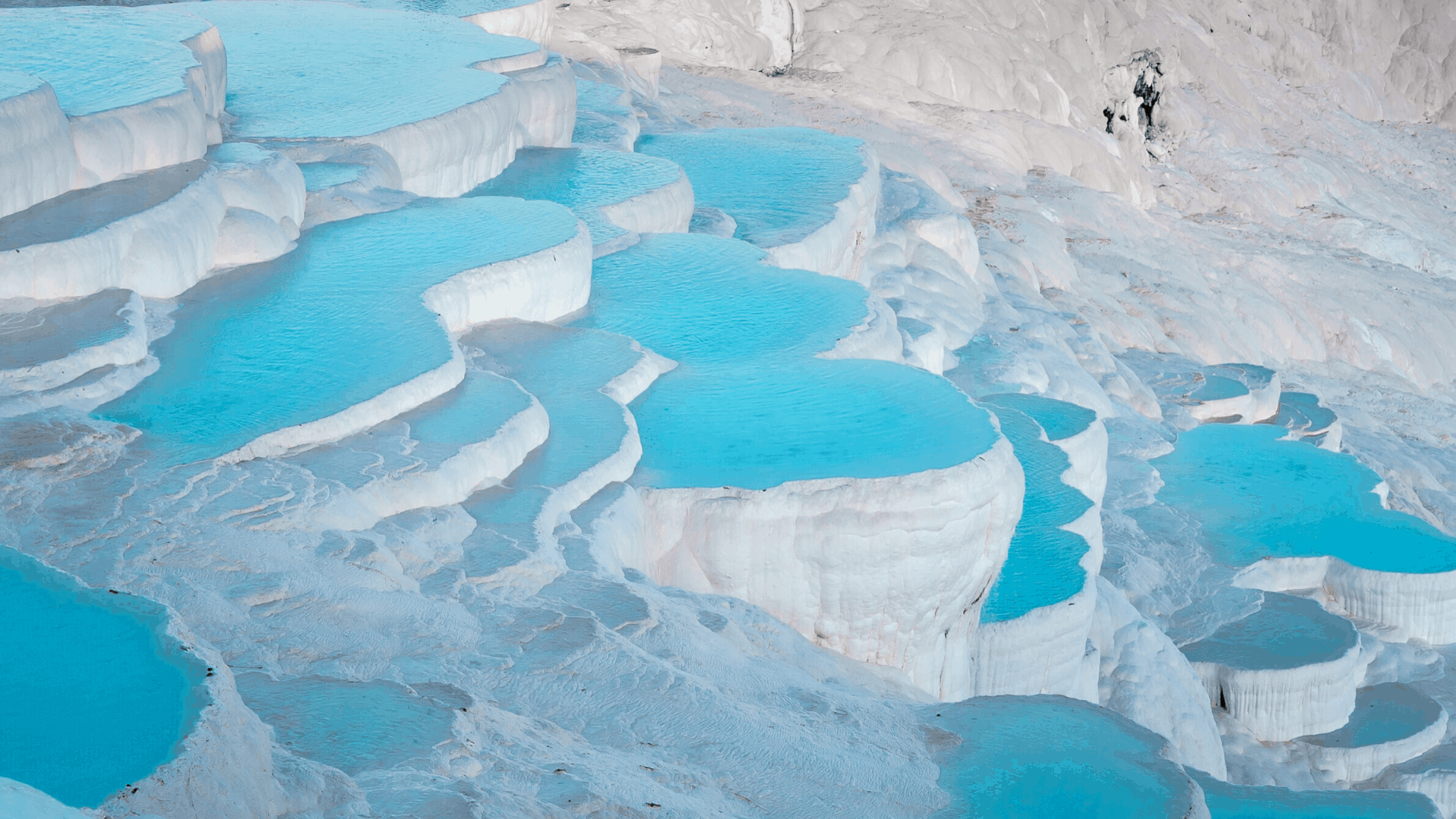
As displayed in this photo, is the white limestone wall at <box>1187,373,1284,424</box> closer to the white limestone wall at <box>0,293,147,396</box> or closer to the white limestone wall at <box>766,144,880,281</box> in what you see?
the white limestone wall at <box>766,144,880,281</box>

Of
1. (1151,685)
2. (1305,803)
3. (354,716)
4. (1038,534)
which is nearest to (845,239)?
(1038,534)

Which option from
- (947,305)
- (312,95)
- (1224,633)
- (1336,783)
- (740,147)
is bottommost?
(1336,783)

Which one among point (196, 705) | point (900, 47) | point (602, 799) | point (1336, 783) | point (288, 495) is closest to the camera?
point (196, 705)

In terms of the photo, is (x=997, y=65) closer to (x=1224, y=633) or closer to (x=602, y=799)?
(x=1224, y=633)

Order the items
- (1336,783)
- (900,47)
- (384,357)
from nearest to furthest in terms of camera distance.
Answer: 1. (384,357)
2. (1336,783)
3. (900,47)

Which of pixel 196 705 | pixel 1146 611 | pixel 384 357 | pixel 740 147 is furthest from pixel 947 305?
pixel 196 705

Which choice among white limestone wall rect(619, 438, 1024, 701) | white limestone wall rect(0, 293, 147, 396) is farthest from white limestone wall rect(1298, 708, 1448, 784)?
white limestone wall rect(0, 293, 147, 396)

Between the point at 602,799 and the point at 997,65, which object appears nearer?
the point at 602,799

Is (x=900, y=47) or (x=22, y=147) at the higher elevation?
(x=22, y=147)
